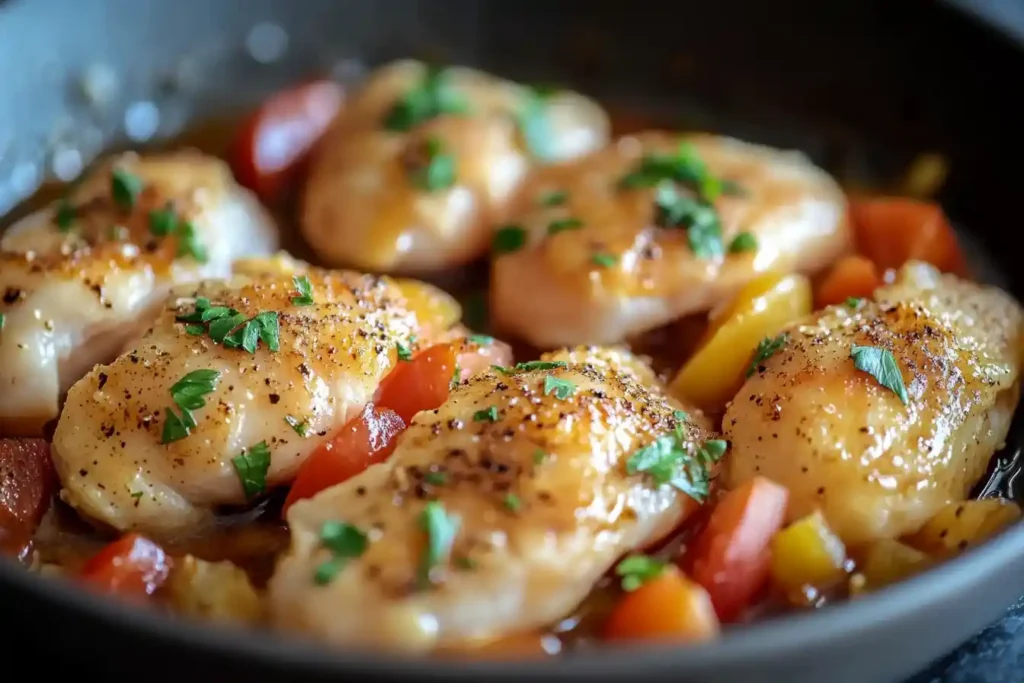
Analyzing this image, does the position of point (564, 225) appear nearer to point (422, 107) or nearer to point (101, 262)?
point (422, 107)

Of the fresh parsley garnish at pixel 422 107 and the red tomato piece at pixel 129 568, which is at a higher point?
the fresh parsley garnish at pixel 422 107

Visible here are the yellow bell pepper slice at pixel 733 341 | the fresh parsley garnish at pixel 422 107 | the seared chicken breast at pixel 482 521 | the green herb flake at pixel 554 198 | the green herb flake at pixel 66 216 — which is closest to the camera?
the seared chicken breast at pixel 482 521

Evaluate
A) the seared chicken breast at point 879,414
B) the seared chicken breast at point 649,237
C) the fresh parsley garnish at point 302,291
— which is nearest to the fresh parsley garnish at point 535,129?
the seared chicken breast at point 649,237

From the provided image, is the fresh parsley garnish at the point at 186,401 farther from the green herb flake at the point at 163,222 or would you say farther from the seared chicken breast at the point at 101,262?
the green herb flake at the point at 163,222

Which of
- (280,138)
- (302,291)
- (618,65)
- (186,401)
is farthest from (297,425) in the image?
(618,65)

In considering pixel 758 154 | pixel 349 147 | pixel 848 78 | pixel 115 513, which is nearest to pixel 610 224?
pixel 758 154

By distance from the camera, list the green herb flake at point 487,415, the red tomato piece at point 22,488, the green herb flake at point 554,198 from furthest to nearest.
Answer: the green herb flake at point 554,198 → the red tomato piece at point 22,488 → the green herb flake at point 487,415

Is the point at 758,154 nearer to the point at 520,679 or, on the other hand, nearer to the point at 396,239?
the point at 396,239
